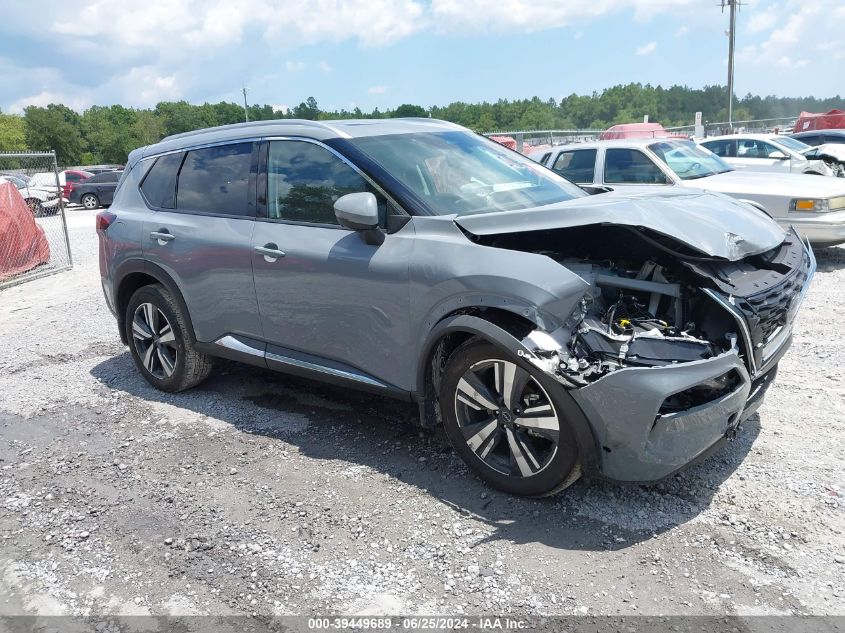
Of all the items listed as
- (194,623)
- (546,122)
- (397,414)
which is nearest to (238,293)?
(397,414)

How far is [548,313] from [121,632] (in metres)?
2.23

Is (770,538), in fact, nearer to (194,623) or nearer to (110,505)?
(194,623)

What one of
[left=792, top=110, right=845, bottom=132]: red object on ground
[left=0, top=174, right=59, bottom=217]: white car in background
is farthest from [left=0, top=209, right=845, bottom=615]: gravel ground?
[left=792, top=110, right=845, bottom=132]: red object on ground

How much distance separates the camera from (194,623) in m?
2.76

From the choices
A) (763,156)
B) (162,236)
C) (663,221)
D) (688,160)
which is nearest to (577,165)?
(688,160)

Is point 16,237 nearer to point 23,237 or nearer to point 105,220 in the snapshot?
point 23,237

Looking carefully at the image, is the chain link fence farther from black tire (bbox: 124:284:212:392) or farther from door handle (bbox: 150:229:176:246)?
door handle (bbox: 150:229:176:246)

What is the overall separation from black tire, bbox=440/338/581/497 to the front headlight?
671 centimetres

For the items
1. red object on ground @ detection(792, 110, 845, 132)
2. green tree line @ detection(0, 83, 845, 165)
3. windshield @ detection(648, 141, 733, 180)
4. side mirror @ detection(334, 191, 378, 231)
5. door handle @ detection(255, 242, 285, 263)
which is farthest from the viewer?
green tree line @ detection(0, 83, 845, 165)

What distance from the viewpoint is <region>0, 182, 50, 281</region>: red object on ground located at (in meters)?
10.9

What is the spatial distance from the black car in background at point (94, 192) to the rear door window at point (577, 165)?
73.8 feet

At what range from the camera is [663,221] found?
3.38 meters

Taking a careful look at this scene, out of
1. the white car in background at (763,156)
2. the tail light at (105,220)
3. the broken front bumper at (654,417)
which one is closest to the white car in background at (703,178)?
the white car in background at (763,156)

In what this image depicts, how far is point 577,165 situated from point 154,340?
623 centimetres
